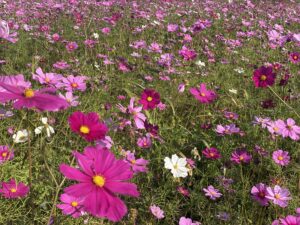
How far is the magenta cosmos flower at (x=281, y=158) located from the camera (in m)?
2.03

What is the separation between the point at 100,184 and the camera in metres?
0.82

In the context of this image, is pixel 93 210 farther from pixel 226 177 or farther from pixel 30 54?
pixel 30 54

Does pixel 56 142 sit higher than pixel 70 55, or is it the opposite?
pixel 56 142

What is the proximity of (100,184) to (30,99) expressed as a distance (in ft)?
0.78

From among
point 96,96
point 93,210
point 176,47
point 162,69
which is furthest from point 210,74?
point 93,210

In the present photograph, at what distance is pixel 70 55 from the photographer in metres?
3.95

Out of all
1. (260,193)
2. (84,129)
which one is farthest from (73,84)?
(260,193)

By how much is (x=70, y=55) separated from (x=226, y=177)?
2.42 meters

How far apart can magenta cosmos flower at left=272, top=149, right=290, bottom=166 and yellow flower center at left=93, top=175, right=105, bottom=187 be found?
1.41 metres

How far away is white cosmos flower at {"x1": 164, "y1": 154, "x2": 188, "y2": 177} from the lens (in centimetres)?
176

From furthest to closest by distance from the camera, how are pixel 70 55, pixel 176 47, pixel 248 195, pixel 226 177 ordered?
pixel 176 47 → pixel 70 55 → pixel 226 177 → pixel 248 195

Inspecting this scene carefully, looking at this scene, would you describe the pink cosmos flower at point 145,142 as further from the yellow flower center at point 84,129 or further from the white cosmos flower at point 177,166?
the yellow flower center at point 84,129

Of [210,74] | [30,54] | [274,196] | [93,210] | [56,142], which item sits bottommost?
[30,54]

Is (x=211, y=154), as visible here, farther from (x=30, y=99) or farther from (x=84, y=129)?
(x=30, y=99)
